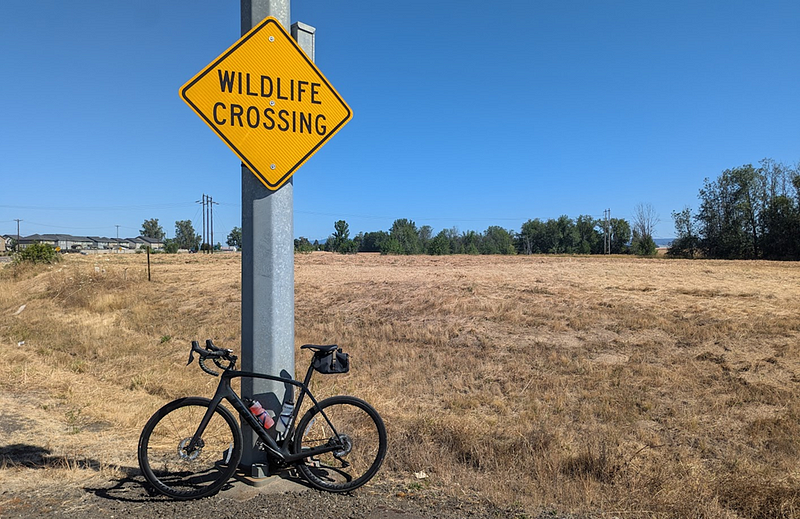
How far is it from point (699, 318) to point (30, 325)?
18327 mm

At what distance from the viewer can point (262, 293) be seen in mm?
3455

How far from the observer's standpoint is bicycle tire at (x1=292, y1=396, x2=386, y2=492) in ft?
11.3

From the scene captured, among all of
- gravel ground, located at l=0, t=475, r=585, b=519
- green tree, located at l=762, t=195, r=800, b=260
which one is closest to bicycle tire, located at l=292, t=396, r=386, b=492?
gravel ground, located at l=0, t=475, r=585, b=519

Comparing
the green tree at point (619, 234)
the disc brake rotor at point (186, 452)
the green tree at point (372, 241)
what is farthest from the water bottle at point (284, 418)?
the green tree at point (372, 241)

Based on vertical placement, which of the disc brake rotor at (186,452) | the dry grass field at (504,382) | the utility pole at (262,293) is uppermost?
the utility pole at (262,293)

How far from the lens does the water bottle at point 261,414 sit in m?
3.40

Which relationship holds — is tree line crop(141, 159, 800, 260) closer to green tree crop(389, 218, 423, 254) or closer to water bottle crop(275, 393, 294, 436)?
green tree crop(389, 218, 423, 254)

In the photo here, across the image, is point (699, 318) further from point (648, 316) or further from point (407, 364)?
point (407, 364)

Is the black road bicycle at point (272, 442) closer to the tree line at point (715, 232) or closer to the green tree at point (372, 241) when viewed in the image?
the tree line at point (715, 232)

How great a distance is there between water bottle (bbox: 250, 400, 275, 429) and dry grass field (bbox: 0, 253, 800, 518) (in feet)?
3.30

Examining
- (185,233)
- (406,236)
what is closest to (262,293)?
(406,236)

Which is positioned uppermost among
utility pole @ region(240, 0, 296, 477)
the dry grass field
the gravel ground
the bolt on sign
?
the bolt on sign

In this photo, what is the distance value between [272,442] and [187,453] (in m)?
0.63

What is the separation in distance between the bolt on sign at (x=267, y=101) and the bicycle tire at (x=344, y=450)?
5.42 ft
